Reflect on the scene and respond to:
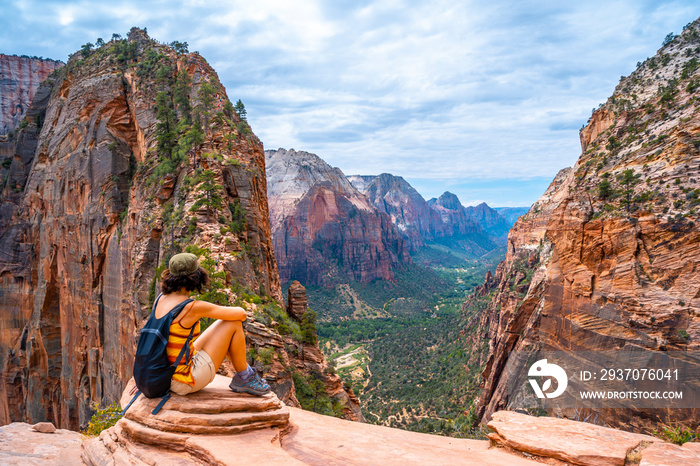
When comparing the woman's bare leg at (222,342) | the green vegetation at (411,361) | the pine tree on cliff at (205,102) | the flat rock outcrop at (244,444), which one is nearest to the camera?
the flat rock outcrop at (244,444)

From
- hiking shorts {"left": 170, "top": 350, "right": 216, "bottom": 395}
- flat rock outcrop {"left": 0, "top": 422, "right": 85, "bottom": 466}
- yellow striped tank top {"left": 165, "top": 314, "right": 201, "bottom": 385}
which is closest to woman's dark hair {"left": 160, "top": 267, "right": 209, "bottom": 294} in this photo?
yellow striped tank top {"left": 165, "top": 314, "right": 201, "bottom": 385}

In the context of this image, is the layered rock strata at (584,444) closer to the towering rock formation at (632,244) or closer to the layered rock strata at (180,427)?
the layered rock strata at (180,427)

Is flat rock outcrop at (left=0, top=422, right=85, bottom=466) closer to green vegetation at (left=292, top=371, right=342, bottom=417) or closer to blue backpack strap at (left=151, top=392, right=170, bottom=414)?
blue backpack strap at (left=151, top=392, right=170, bottom=414)

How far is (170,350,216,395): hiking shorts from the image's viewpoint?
631cm

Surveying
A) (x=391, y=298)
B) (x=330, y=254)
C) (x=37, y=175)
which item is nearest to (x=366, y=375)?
(x=37, y=175)

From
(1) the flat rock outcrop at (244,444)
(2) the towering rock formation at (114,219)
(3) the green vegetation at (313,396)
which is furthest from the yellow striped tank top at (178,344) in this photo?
(3) the green vegetation at (313,396)

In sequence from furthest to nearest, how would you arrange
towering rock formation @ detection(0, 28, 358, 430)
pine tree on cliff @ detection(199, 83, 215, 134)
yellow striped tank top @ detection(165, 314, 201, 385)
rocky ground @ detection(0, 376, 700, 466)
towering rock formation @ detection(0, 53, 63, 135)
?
towering rock formation @ detection(0, 53, 63, 135) → pine tree on cliff @ detection(199, 83, 215, 134) → towering rock formation @ detection(0, 28, 358, 430) → yellow striped tank top @ detection(165, 314, 201, 385) → rocky ground @ detection(0, 376, 700, 466)

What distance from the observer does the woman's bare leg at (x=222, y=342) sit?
6.49 m

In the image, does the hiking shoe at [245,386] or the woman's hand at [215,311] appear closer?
the woman's hand at [215,311]

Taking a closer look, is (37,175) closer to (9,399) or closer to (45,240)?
(45,240)

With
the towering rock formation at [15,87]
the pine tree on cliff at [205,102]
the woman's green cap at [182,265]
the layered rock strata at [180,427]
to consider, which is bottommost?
the layered rock strata at [180,427]

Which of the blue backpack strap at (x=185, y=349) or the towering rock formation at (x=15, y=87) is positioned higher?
the towering rock formation at (x=15, y=87)

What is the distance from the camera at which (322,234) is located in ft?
462

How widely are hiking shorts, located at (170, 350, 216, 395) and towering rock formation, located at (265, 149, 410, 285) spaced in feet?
400
